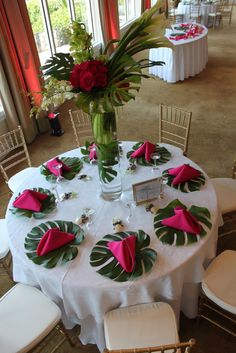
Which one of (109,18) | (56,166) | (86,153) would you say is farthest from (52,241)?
(109,18)

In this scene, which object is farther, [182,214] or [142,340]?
[182,214]

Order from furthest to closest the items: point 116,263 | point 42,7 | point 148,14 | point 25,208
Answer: point 42,7 < point 25,208 < point 116,263 < point 148,14

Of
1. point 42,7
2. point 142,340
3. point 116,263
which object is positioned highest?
point 42,7

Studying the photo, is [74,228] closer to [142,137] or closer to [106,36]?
[142,137]

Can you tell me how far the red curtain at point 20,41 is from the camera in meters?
3.36

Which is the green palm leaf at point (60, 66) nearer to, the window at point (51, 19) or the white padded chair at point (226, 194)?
the white padded chair at point (226, 194)

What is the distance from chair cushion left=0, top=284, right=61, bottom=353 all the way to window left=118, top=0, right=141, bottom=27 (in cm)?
713

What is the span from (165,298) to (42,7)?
15.2ft

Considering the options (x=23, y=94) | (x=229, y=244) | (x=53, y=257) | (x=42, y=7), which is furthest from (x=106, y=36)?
(x=53, y=257)

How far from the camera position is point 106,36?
6.25 m

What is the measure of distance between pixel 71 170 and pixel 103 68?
93 cm

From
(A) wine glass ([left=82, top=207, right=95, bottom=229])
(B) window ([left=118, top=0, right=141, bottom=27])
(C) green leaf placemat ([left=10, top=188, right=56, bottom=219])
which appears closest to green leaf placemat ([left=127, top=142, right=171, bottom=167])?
(A) wine glass ([left=82, top=207, right=95, bottom=229])

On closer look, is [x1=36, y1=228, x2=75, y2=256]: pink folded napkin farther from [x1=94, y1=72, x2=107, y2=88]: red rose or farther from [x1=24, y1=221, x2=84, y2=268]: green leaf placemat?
[x1=94, y1=72, x2=107, y2=88]: red rose

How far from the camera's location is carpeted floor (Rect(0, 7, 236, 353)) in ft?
6.39
